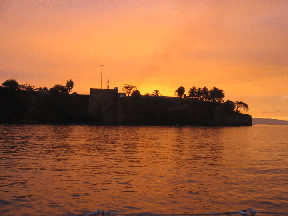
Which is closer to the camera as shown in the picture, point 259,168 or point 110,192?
point 110,192

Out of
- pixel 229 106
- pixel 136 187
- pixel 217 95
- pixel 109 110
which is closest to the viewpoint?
pixel 136 187

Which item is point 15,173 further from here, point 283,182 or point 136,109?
point 136,109

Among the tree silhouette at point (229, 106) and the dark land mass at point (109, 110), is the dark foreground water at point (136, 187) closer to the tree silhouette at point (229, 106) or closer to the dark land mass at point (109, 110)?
the dark land mass at point (109, 110)

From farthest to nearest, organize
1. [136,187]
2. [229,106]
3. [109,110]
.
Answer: [229,106]
[109,110]
[136,187]

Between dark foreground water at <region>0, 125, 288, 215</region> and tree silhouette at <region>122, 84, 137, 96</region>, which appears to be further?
tree silhouette at <region>122, 84, 137, 96</region>

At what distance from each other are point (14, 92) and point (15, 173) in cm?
10260

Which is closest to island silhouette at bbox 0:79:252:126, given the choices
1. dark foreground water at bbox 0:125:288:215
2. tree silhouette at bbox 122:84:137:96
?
tree silhouette at bbox 122:84:137:96

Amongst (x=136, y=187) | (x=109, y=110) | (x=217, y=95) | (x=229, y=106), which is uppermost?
(x=217, y=95)

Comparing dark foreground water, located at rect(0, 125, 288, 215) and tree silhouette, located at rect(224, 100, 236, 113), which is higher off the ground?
tree silhouette, located at rect(224, 100, 236, 113)

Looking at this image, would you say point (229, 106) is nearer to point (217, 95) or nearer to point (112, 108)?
point (217, 95)

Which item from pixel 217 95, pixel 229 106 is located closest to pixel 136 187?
pixel 229 106

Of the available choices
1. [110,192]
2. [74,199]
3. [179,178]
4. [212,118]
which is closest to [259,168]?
[179,178]

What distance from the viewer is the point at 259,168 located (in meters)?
20.4

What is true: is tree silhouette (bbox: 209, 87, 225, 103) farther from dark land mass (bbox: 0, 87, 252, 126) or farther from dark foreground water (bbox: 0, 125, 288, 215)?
dark foreground water (bbox: 0, 125, 288, 215)
